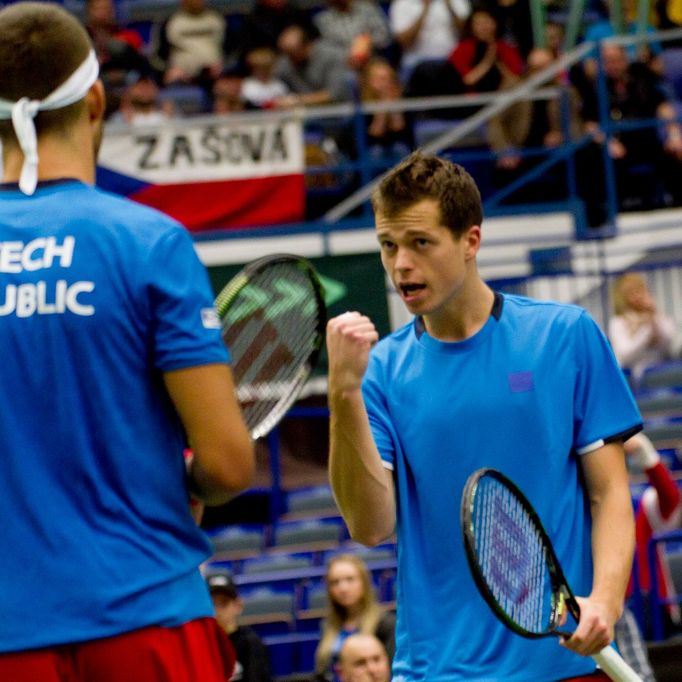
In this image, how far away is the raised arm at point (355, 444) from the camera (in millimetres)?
3354

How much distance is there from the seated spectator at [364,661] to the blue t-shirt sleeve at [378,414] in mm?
3765

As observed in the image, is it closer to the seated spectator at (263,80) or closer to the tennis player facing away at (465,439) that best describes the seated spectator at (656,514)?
the tennis player facing away at (465,439)

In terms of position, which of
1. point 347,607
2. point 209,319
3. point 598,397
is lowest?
point 347,607

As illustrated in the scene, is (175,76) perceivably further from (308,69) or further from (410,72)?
(410,72)

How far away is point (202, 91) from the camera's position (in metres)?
14.9

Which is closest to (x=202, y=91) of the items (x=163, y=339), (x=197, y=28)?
(x=197, y=28)

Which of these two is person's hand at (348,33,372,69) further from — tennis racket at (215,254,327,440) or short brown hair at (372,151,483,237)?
short brown hair at (372,151,483,237)

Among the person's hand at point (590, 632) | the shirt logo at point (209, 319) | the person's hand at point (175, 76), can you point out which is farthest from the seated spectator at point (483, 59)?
the shirt logo at point (209, 319)

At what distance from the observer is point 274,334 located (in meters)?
3.97

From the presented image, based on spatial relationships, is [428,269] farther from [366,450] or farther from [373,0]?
[373,0]

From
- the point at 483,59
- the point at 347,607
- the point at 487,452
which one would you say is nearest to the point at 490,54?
the point at 483,59

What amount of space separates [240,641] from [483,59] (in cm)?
728

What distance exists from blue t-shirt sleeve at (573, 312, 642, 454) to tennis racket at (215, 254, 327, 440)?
598 millimetres

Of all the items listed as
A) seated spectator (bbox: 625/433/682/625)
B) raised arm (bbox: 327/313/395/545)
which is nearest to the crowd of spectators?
seated spectator (bbox: 625/433/682/625)
